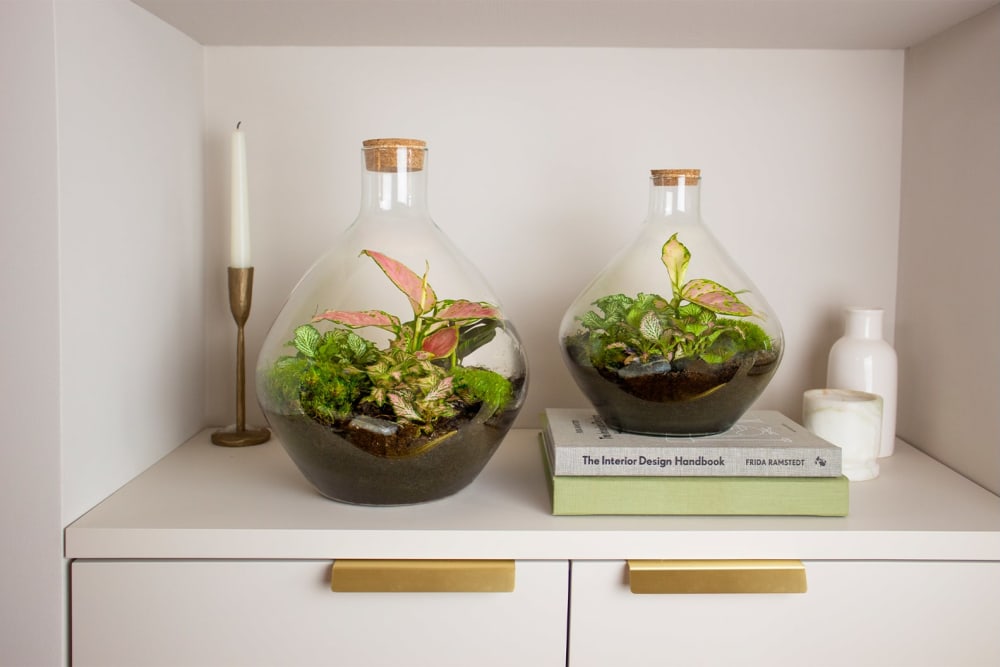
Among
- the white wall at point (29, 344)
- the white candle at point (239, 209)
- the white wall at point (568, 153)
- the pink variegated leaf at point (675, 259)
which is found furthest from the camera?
the white wall at point (568, 153)

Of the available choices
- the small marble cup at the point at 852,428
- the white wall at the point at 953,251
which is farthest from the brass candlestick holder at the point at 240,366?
the white wall at the point at 953,251

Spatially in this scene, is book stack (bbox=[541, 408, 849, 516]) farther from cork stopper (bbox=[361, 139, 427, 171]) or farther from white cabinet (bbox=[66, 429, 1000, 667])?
cork stopper (bbox=[361, 139, 427, 171])

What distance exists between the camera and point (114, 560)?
2.33 feet

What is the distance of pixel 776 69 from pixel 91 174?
79 cm

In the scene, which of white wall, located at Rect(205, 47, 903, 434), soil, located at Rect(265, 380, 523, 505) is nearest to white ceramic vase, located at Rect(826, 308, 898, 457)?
white wall, located at Rect(205, 47, 903, 434)

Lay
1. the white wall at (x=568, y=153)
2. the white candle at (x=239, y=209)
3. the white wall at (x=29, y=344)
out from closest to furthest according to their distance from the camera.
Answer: the white wall at (x=29, y=344)
the white candle at (x=239, y=209)
the white wall at (x=568, y=153)

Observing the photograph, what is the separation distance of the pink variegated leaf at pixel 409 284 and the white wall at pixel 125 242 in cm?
26

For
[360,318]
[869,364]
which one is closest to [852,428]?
[869,364]

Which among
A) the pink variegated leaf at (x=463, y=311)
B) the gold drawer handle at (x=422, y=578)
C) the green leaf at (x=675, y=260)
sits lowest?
the gold drawer handle at (x=422, y=578)

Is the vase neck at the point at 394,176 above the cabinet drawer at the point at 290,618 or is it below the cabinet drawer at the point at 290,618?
above

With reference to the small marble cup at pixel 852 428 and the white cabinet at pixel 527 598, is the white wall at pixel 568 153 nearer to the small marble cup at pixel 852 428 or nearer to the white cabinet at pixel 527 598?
the small marble cup at pixel 852 428

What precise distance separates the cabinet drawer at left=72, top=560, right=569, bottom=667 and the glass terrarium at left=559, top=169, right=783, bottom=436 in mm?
184

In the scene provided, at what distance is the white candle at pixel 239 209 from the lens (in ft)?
3.10

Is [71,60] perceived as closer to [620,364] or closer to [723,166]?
[620,364]
